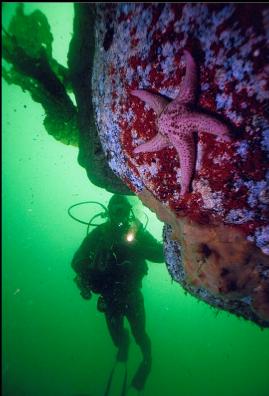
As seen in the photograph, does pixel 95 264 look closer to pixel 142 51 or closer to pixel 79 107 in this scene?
pixel 79 107

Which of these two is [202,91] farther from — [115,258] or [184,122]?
[115,258]

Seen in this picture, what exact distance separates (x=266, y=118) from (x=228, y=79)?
43cm

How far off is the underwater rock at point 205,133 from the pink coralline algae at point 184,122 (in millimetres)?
91

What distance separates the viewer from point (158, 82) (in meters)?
2.56

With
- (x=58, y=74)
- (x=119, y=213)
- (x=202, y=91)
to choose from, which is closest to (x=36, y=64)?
(x=58, y=74)

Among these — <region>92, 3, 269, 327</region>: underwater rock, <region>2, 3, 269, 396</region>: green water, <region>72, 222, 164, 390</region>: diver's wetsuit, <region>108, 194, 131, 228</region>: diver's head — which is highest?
<region>92, 3, 269, 327</region>: underwater rock

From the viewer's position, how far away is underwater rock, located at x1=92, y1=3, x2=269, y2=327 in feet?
6.82

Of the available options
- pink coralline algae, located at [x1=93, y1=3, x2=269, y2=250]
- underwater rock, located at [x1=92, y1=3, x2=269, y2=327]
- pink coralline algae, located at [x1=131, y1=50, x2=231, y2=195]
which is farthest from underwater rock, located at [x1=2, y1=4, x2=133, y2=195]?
pink coralline algae, located at [x1=131, y1=50, x2=231, y2=195]

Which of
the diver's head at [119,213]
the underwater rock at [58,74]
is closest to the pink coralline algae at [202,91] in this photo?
the underwater rock at [58,74]

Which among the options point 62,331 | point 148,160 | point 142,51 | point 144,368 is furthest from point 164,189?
point 62,331

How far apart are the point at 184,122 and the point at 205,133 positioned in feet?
0.86

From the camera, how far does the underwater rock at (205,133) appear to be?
2.08 meters

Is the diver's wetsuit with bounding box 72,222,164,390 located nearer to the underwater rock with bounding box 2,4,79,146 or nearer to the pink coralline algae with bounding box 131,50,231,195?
the underwater rock with bounding box 2,4,79,146

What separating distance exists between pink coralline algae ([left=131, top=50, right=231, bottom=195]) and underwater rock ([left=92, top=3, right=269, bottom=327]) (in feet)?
0.30
